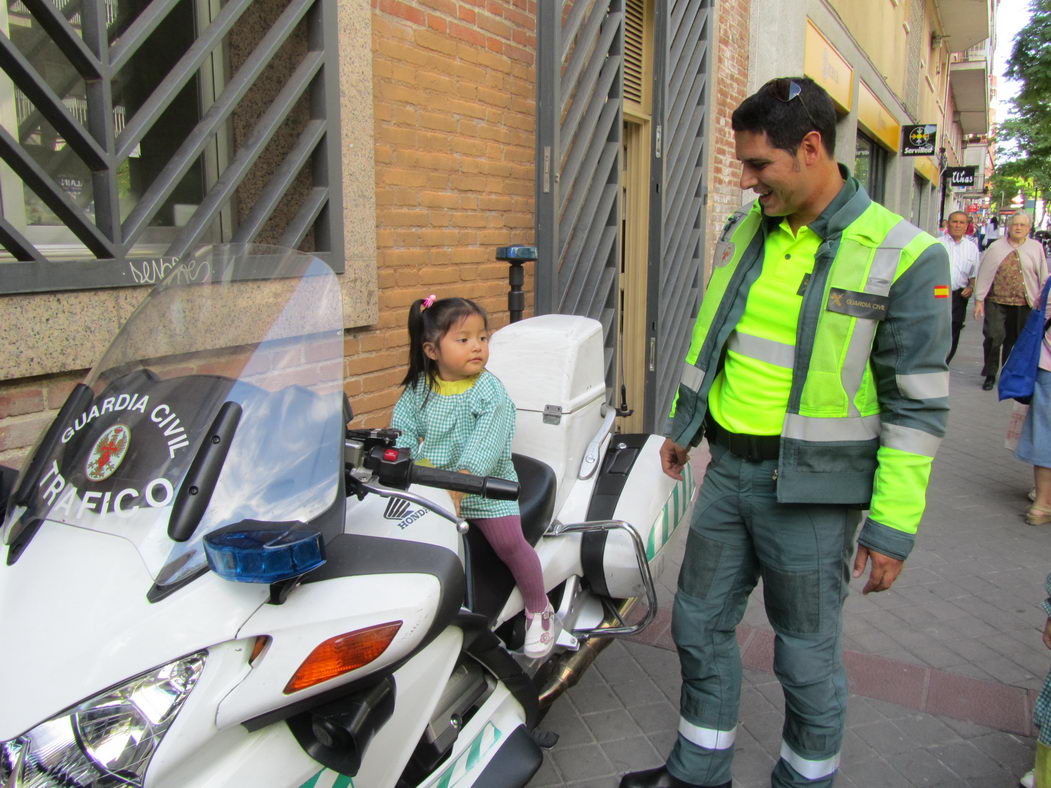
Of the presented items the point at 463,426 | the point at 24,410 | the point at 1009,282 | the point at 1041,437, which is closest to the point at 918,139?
the point at 1009,282

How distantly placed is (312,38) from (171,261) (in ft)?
4.04

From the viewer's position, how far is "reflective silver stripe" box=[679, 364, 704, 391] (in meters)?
2.53

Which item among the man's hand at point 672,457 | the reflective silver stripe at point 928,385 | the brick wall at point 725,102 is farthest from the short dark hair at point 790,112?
the brick wall at point 725,102

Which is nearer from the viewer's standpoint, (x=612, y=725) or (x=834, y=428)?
(x=834, y=428)

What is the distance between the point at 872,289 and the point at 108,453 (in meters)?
1.79

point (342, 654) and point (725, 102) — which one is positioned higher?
point (725, 102)

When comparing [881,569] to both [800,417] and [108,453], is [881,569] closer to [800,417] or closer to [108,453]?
[800,417]

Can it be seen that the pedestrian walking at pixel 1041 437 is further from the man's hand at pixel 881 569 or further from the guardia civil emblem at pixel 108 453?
the guardia civil emblem at pixel 108 453

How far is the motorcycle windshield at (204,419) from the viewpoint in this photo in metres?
1.44

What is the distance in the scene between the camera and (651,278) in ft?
22.1

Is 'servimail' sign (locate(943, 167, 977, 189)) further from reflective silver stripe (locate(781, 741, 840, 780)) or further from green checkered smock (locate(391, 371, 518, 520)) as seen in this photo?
green checkered smock (locate(391, 371, 518, 520))

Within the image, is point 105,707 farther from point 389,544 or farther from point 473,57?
point 473,57

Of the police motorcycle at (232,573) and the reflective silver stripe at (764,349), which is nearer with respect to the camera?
A: the police motorcycle at (232,573)

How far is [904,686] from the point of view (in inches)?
133
